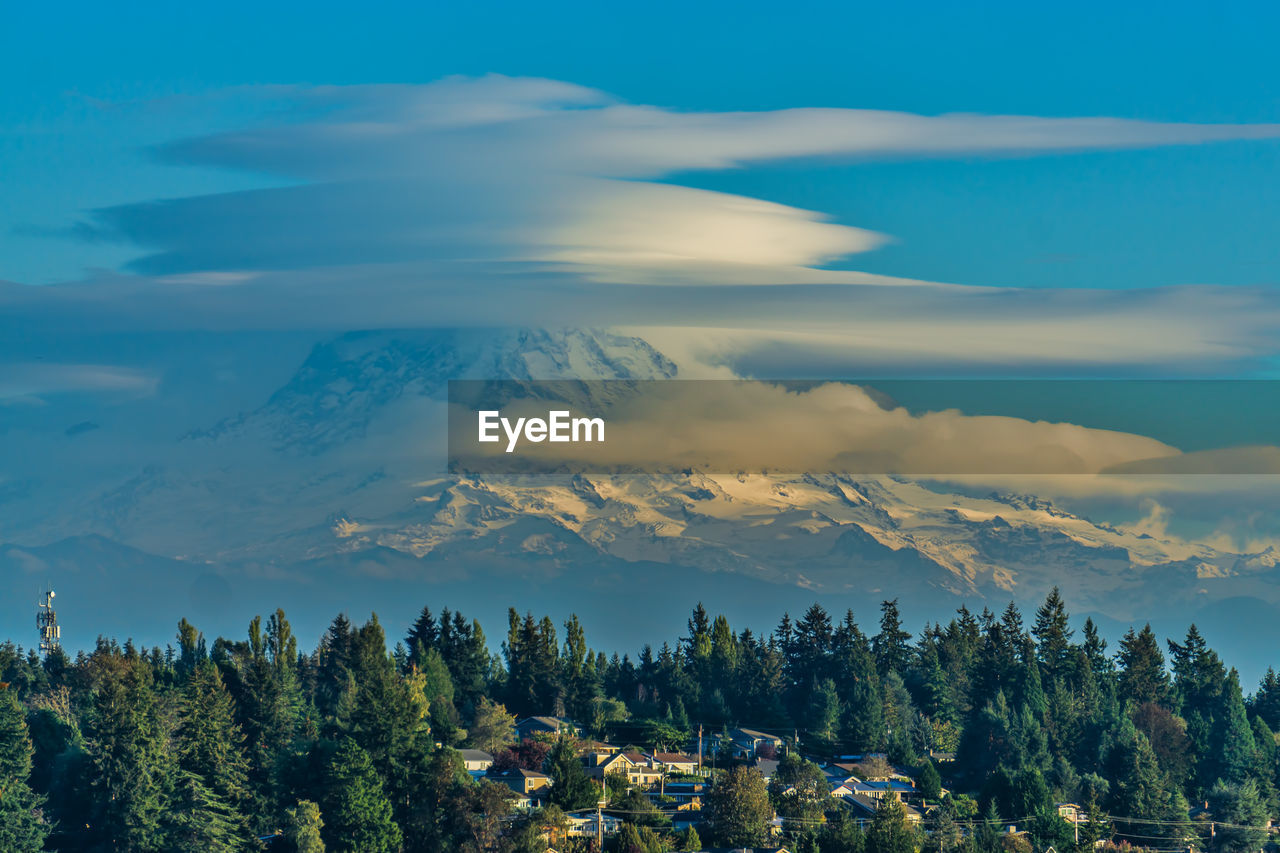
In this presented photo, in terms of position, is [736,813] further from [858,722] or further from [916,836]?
[858,722]

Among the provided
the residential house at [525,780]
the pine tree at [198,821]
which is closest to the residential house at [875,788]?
the residential house at [525,780]

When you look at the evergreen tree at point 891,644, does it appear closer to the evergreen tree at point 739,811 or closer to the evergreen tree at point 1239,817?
the evergreen tree at point 1239,817

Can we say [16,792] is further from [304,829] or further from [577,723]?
[577,723]

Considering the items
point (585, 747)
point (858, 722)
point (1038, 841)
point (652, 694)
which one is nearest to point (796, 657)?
point (652, 694)

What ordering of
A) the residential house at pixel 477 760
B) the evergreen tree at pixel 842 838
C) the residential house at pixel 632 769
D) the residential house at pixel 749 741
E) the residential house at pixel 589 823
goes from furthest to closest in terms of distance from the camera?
the residential house at pixel 749 741 < the residential house at pixel 477 760 < the residential house at pixel 632 769 < the residential house at pixel 589 823 < the evergreen tree at pixel 842 838

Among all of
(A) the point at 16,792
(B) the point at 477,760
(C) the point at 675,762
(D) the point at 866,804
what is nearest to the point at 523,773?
(B) the point at 477,760

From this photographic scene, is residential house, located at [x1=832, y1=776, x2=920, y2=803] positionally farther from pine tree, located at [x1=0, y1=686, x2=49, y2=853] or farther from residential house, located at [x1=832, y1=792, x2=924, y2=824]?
pine tree, located at [x1=0, y1=686, x2=49, y2=853]
